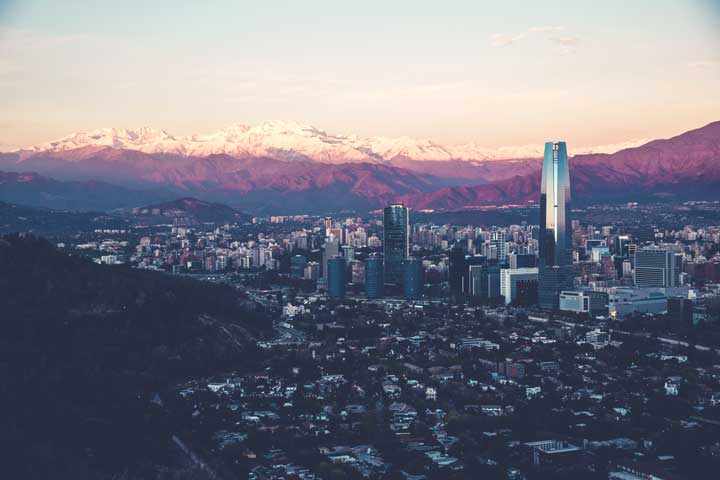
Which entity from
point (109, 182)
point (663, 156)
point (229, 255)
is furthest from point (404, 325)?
point (109, 182)

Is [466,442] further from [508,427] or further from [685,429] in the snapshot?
[685,429]

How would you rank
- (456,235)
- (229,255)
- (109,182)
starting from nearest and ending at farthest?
(229,255) < (456,235) < (109,182)

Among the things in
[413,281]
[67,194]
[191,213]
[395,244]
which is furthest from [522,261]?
[67,194]

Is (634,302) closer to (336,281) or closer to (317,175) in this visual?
(336,281)

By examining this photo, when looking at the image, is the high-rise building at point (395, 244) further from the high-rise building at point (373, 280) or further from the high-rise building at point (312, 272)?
the high-rise building at point (312, 272)

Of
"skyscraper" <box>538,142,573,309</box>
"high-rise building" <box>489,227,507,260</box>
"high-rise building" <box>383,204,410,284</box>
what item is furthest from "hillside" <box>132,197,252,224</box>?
"skyscraper" <box>538,142,573,309</box>

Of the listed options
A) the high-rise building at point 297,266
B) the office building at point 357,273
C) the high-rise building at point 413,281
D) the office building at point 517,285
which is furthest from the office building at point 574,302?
the high-rise building at point 297,266
